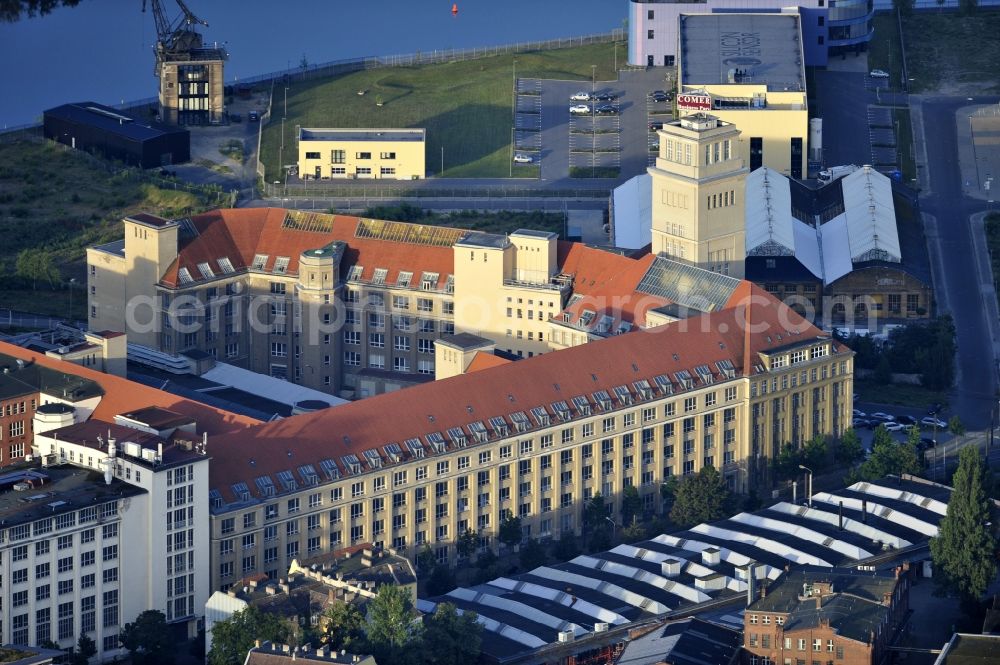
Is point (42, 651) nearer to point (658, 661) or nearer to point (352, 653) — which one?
point (352, 653)

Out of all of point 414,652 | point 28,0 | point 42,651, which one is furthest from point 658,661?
point 28,0

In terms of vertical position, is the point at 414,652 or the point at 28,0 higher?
the point at 28,0

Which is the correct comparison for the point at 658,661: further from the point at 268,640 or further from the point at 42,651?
the point at 42,651

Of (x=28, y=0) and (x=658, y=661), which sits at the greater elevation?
(x=28, y=0)

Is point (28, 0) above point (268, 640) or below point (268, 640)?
above

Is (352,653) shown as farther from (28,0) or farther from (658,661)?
(28,0)

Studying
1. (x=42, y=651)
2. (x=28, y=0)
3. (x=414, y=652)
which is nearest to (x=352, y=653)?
(x=414, y=652)
